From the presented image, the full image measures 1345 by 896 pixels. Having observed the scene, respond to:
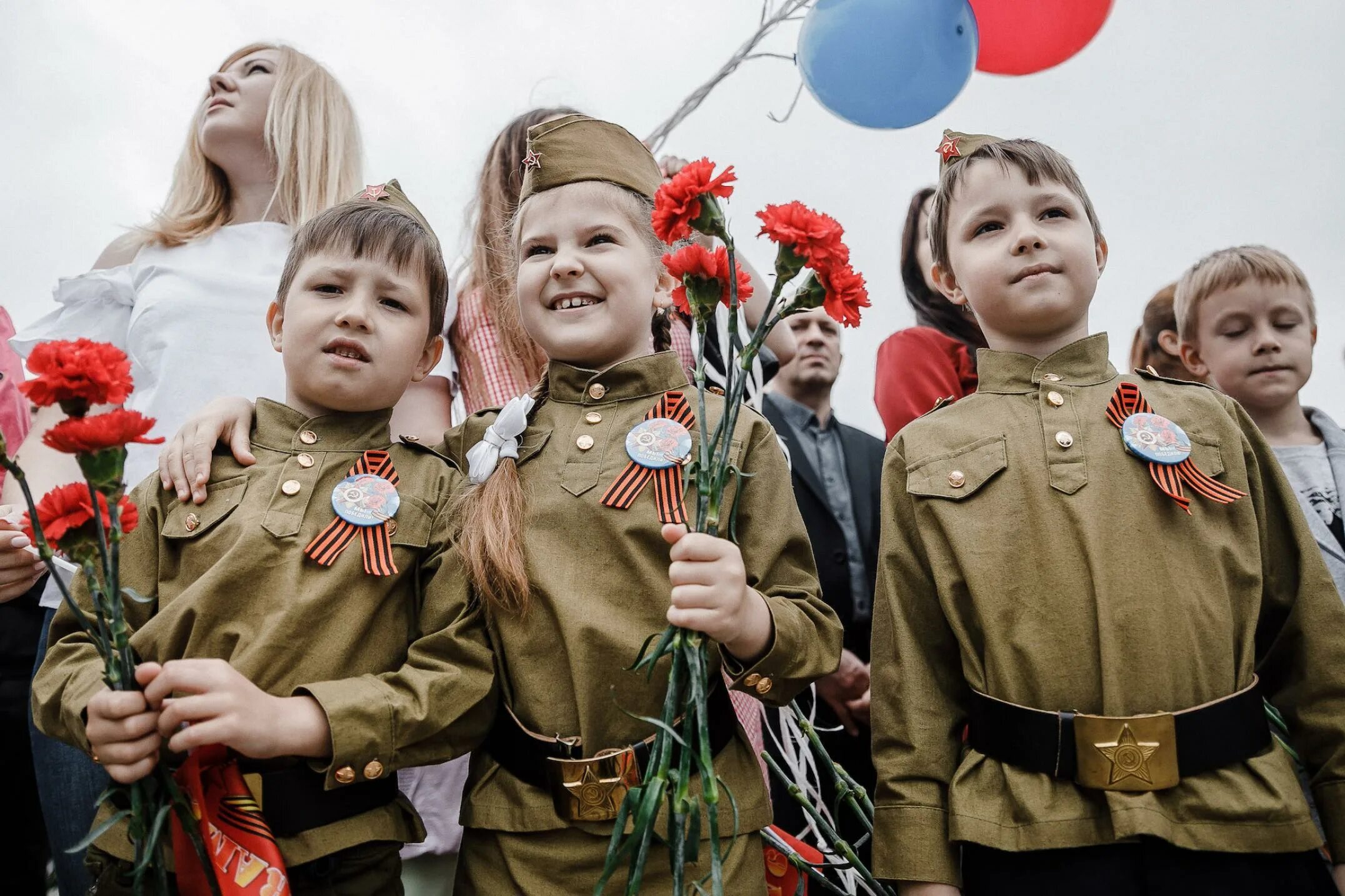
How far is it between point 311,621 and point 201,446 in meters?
0.37

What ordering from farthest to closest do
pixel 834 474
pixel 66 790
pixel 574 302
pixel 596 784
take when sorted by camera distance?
1. pixel 834 474
2. pixel 66 790
3. pixel 574 302
4. pixel 596 784

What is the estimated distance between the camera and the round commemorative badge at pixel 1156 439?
60.9 inches

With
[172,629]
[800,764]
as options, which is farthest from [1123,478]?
[172,629]

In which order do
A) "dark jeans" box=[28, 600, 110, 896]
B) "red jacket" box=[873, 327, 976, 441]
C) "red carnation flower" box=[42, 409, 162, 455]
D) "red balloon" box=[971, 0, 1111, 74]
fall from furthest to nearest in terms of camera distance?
"red jacket" box=[873, 327, 976, 441]
"red balloon" box=[971, 0, 1111, 74]
"dark jeans" box=[28, 600, 110, 896]
"red carnation flower" box=[42, 409, 162, 455]

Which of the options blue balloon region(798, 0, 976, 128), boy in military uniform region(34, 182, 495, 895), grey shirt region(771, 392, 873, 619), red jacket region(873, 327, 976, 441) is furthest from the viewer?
grey shirt region(771, 392, 873, 619)

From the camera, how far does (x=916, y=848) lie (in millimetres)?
1476

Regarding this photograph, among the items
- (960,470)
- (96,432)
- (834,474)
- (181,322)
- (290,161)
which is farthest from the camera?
(834,474)

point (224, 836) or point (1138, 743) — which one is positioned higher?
point (1138, 743)

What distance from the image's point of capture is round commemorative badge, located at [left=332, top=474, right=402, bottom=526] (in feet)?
5.22

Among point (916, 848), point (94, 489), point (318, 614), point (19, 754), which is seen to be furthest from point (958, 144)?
point (19, 754)

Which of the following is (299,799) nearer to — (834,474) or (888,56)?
(888,56)

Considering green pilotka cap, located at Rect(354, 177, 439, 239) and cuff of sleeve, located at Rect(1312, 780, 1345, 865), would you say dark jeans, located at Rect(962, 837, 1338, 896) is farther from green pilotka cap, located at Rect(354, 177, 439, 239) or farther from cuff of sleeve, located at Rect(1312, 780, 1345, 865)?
green pilotka cap, located at Rect(354, 177, 439, 239)

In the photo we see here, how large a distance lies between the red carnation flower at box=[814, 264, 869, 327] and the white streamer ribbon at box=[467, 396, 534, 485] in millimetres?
628

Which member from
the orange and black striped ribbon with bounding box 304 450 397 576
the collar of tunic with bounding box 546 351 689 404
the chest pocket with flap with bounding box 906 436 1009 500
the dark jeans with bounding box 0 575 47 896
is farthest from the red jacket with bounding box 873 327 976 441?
the dark jeans with bounding box 0 575 47 896
